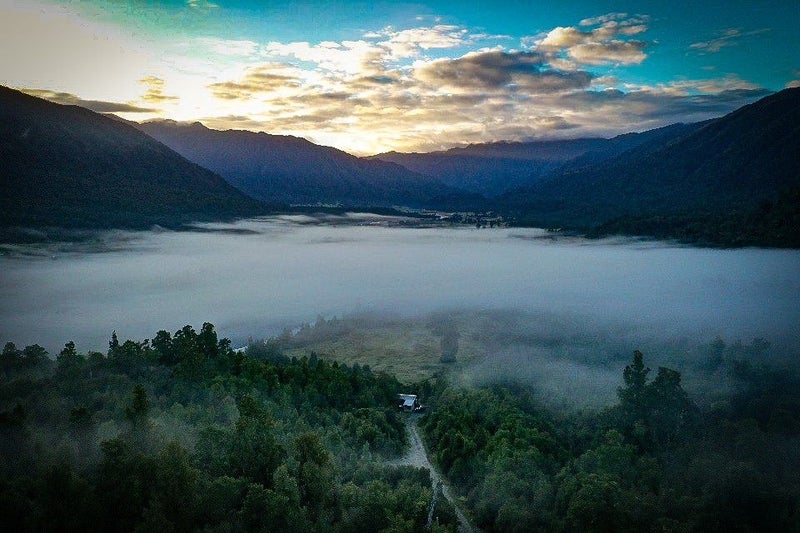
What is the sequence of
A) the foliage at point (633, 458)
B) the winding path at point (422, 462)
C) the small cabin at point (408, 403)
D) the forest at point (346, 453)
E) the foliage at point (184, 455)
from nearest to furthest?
the foliage at point (184, 455) < the forest at point (346, 453) < the foliage at point (633, 458) < the winding path at point (422, 462) < the small cabin at point (408, 403)

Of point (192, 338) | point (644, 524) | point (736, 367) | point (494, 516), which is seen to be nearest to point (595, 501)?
point (644, 524)

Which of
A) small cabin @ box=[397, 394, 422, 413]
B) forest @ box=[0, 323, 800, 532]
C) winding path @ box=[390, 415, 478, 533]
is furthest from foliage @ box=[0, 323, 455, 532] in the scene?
small cabin @ box=[397, 394, 422, 413]

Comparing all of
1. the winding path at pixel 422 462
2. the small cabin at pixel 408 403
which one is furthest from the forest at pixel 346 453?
the small cabin at pixel 408 403

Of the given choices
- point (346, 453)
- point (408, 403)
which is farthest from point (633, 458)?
point (408, 403)

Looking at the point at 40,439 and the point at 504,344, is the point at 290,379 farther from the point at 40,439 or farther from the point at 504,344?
the point at 504,344

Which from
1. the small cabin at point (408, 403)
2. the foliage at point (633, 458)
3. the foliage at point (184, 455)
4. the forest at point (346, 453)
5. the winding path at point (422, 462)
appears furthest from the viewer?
the small cabin at point (408, 403)

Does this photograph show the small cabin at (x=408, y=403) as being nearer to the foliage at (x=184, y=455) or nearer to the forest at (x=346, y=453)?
the forest at (x=346, y=453)
